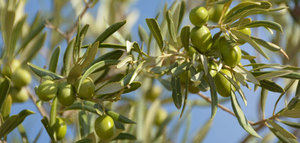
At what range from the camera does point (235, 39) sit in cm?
89

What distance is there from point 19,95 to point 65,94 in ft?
2.13

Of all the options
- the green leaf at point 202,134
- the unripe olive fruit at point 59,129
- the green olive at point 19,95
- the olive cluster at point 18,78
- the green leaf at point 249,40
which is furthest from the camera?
the green leaf at point 202,134

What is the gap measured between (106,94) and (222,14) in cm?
40

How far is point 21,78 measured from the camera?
1.37 meters

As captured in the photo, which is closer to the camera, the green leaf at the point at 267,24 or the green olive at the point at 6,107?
the green leaf at the point at 267,24

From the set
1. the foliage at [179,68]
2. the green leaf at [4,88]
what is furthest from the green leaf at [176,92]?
the green leaf at [4,88]

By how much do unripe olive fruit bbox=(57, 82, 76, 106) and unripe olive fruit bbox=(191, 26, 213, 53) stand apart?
0.36m

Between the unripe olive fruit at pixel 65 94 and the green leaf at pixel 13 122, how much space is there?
0.35ft

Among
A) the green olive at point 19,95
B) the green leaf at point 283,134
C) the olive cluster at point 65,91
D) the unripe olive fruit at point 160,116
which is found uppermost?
the olive cluster at point 65,91

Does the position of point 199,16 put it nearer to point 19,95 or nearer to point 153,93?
point 19,95

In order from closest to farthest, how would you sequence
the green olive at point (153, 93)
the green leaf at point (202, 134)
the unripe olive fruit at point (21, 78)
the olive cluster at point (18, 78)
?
the olive cluster at point (18, 78), the unripe olive fruit at point (21, 78), the green leaf at point (202, 134), the green olive at point (153, 93)

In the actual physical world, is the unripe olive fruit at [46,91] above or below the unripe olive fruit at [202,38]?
below

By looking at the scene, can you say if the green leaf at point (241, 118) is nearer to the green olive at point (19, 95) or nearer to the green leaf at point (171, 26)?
the green leaf at point (171, 26)

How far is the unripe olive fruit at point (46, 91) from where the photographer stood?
0.90m
